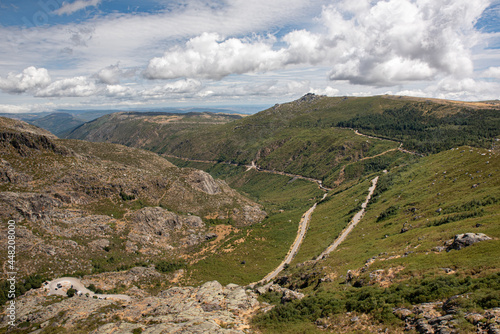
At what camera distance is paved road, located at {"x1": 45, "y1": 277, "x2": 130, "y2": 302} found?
56.7m

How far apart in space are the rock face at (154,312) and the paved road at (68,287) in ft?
8.01

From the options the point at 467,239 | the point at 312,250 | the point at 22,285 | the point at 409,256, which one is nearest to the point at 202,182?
the point at 312,250

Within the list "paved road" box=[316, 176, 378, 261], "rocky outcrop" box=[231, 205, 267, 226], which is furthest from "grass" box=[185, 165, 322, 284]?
"paved road" box=[316, 176, 378, 261]

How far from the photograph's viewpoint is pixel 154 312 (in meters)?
44.5

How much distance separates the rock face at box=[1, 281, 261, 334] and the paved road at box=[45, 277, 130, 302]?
2.44 m

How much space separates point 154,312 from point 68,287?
29450 mm

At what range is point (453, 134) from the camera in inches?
7781

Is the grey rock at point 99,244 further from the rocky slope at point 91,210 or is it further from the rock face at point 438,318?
the rock face at point 438,318

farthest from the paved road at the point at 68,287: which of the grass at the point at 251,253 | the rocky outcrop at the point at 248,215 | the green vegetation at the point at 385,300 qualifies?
the rocky outcrop at the point at 248,215

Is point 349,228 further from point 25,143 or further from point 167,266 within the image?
point 25,143

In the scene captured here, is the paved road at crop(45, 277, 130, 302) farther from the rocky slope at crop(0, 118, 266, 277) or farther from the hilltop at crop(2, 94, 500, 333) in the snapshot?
the rocky slope at crop(0, 118, 266, 277)

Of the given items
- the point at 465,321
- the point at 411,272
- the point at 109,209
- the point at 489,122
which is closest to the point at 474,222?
the point at 411,272

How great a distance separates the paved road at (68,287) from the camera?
56.7 m

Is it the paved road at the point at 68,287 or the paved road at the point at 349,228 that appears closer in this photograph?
the paved road at the point at 68,287
